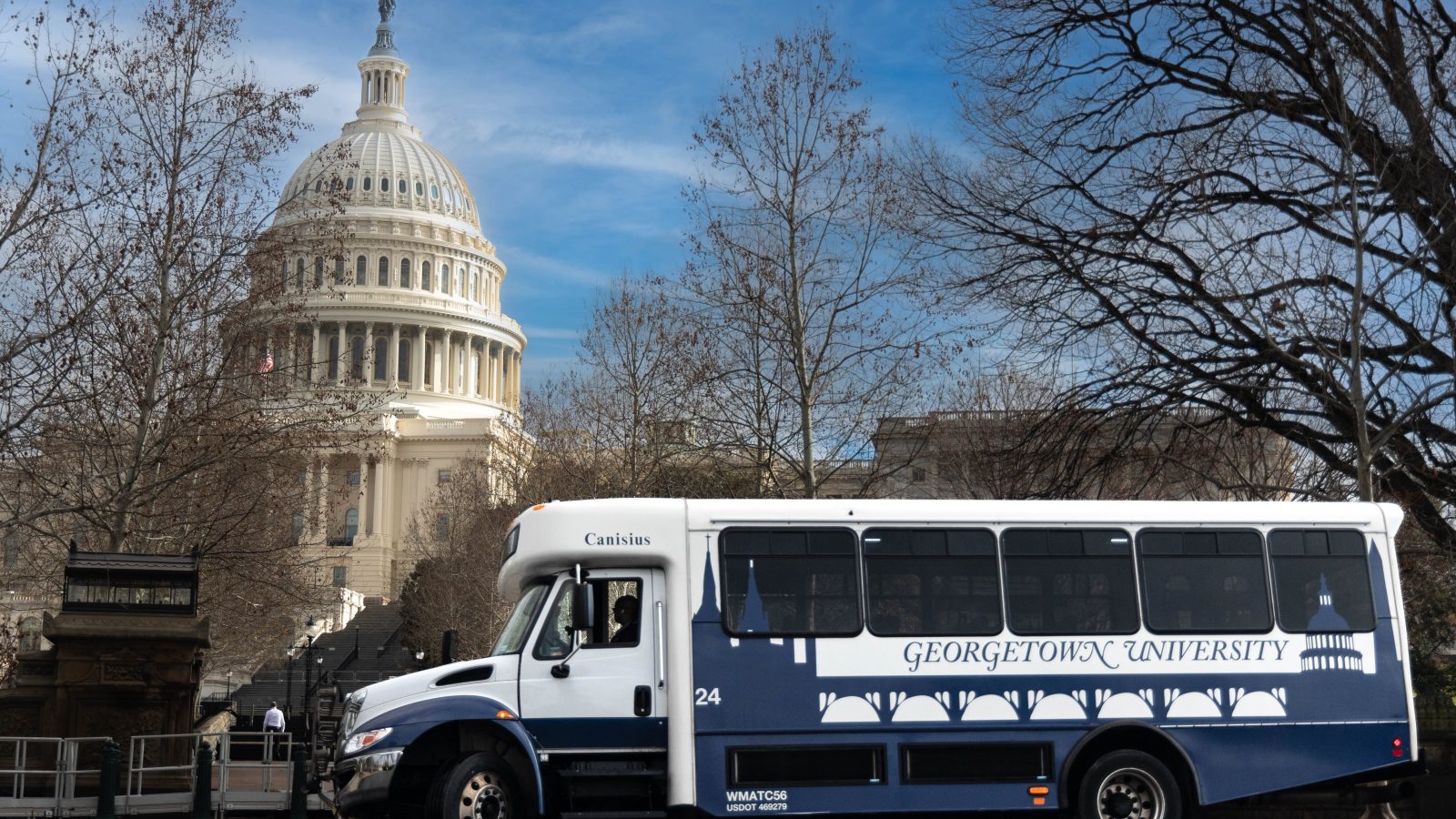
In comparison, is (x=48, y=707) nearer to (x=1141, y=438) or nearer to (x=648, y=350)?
(x=1141, y=438)

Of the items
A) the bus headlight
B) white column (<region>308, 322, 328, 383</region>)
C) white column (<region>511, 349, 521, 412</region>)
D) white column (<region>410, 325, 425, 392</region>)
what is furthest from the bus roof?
white column (<region>511, 349, 521, 412</region>)

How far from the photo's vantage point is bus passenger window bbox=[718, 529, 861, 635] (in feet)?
46.6

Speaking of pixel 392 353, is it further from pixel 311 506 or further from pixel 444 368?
pixel 311 506

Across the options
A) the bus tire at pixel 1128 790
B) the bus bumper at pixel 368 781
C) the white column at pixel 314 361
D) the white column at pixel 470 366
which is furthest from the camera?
the white column at pixel 470 366

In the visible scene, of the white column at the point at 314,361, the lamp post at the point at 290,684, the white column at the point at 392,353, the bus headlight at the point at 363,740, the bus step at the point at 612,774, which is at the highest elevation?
the white column at the point at 392,353

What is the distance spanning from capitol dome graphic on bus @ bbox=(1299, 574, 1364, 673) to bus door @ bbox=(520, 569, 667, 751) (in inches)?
224

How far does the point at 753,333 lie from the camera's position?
2723cm

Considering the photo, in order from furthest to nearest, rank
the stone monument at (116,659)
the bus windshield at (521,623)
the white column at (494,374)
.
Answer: the white column at (494,374) < the stone monument at (116,659) < the bus windshield at (521,623)

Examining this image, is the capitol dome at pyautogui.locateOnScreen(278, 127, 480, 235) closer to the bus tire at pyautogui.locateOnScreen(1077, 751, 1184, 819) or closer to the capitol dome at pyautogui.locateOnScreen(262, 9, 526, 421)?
the capitol dome at pyautogui.locateOnScreen(262, 9, 526, 421)

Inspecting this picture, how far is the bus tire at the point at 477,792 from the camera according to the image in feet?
44.0

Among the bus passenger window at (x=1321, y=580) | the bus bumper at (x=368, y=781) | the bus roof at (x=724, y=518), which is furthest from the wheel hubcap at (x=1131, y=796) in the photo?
the bus bumper at (x=368, y=781)

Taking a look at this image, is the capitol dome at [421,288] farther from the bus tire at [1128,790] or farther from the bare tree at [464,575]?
the bus tire at [1128,790]

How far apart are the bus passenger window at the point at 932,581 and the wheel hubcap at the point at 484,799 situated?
336 centimetres

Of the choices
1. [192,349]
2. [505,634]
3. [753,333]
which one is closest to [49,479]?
[192,349]
